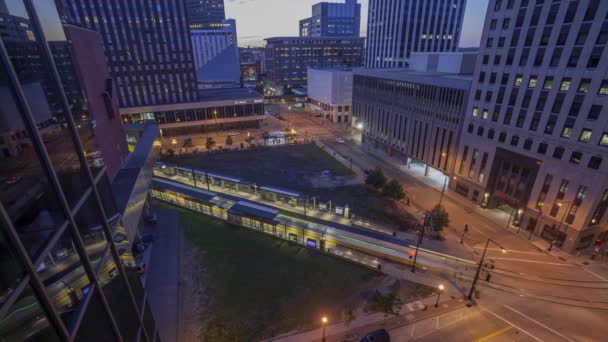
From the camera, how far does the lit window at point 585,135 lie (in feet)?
111

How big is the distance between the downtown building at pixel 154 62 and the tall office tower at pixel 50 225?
87351 millimetres

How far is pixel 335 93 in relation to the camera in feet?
341

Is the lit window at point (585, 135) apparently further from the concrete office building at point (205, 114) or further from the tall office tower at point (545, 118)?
the concrete office building at point (205, 114)

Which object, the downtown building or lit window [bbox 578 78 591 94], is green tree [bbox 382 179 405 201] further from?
the downtown building

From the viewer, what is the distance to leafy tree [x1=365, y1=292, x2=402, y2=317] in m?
26.6

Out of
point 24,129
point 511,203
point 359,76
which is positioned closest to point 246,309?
point 24,129

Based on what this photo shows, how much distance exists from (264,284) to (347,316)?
982cm

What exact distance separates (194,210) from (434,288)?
35845 millimetres

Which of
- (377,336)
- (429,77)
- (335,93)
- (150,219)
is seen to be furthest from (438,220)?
(335,93)

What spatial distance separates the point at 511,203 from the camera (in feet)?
143

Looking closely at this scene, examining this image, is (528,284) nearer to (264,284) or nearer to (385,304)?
(385,304)

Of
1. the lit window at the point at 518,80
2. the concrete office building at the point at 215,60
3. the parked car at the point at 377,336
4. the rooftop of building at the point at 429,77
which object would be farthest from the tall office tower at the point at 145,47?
the parked car at the point at 377,336

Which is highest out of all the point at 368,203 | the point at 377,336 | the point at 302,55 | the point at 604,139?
the point at 302,55

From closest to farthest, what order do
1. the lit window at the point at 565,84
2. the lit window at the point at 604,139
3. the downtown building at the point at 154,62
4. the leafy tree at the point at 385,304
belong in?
the leafy tree at the point at 385,304 → the lit window at the point at 604,139 → the lit window at the point at 565,84 → the downtown building at the point at 154,62
